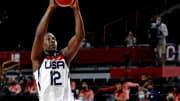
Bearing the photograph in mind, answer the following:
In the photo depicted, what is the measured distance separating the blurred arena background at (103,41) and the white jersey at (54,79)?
5.86 m

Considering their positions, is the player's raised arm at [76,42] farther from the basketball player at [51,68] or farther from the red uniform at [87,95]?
the red uniform at [87,95]

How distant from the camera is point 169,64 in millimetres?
12836

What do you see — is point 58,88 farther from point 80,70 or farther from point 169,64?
point 80,70

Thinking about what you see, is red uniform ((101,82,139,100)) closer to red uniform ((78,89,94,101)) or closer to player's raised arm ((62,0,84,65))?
red uniform ((78,89,94,101))

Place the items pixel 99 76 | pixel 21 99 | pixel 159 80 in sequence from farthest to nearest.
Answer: pixel 99 76
pixel 159 80
pixel 21 99

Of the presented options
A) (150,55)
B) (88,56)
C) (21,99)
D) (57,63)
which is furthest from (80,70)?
(57,63)

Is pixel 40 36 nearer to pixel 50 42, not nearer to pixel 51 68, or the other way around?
pixel 50 42

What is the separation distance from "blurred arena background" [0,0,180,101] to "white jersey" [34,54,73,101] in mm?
5857

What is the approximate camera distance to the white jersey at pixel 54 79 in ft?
11.9

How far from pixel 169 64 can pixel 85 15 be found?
718 cm

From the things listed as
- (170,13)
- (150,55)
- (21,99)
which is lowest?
(21,99)

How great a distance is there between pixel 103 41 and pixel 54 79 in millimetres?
12526

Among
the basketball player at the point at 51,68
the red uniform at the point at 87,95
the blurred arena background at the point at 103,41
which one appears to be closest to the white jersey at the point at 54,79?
the basketball player at the point at 51,68

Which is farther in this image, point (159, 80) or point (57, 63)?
point (159, 80)
